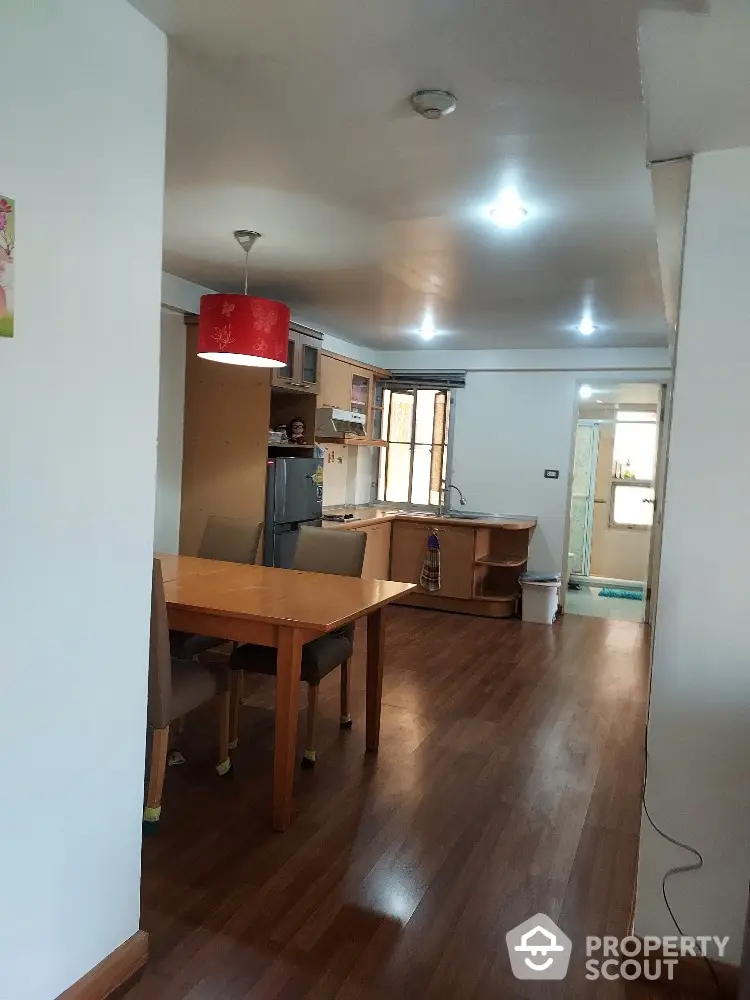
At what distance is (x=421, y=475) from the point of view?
23.1ft

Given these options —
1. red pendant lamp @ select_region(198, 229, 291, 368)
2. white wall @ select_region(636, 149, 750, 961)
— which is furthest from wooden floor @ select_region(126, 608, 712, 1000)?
red pendant lamp @ select_region(198, 229, 291, 368)

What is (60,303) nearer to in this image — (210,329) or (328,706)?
(210,329)

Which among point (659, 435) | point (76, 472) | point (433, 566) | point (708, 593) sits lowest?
point (433, 566)

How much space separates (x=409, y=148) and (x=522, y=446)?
453 centimetres

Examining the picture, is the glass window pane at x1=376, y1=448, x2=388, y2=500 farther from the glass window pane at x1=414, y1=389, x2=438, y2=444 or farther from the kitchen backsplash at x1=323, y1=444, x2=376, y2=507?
the glass window pane at x1=414, y1=389, x2=438, y2=444

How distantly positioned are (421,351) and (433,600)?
2.41 meters

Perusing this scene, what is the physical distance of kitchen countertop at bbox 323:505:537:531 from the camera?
6.03m

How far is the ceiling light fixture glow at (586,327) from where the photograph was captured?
5.07m

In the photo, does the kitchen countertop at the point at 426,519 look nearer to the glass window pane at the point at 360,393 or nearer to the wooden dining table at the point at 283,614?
the glass window pane at the point at 360,393

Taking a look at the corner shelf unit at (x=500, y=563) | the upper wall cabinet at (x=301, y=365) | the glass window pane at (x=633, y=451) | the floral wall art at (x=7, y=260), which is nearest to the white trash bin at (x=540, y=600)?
the corner shelf unit at (x=500, y=563)

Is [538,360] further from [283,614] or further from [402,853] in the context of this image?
[402,853]

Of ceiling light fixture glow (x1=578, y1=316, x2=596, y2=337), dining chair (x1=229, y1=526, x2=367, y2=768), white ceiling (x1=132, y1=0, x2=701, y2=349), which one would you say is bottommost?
dining chair (x1=229, y1=526, x2=367, y2=768)

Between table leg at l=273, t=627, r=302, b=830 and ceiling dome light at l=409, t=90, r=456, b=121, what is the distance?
67.3 inches

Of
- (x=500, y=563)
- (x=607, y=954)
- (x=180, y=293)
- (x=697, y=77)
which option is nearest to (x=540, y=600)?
(x=500, y=563)
